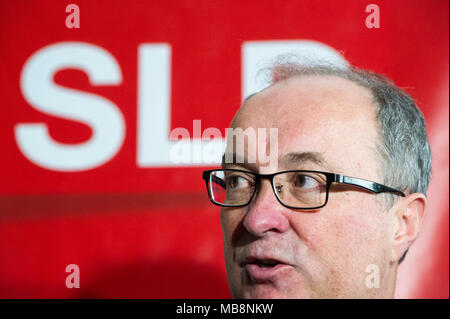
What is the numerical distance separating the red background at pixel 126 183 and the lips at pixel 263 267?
A: 15.5 inches

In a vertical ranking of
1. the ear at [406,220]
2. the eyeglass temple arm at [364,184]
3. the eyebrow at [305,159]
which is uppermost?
the eyebrow at [305,159]

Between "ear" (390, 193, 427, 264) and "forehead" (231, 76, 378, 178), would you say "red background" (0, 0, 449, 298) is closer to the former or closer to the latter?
"forehead" (231, 76, 378, 178)

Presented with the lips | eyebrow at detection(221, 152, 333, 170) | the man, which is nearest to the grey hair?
the man

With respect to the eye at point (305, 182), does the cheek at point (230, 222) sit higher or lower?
lower

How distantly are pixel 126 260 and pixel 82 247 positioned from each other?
4.4 inches

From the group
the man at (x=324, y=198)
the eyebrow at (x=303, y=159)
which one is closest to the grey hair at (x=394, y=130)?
the man at (x=324, y=198)

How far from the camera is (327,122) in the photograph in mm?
813

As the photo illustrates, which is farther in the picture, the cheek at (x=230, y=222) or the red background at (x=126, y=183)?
the red background at (x=126, y=183)

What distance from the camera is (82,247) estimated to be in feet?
3.99

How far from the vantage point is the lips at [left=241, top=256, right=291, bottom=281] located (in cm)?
77

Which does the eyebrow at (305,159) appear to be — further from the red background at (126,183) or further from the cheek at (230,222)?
the red background at (126,183)

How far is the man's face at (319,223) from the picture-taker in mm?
780

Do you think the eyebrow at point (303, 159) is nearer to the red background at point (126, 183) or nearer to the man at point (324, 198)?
the man at point (324, 198)

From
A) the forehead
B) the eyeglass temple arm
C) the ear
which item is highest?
the forehead
